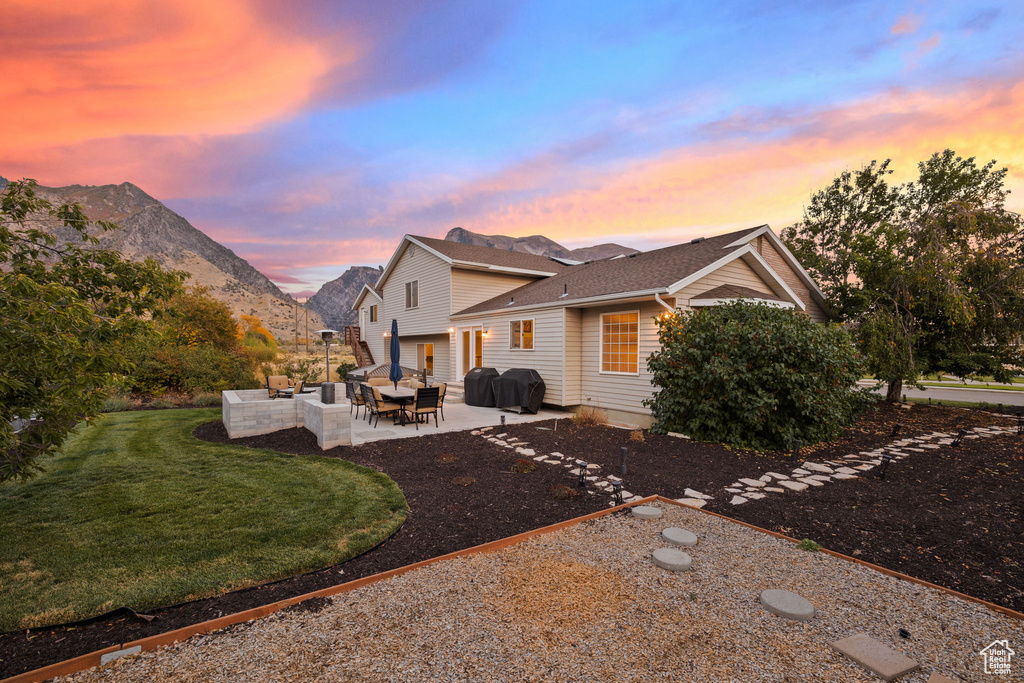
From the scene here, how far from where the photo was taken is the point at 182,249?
62.7 meters

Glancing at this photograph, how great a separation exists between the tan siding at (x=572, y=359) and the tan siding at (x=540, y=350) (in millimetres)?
145

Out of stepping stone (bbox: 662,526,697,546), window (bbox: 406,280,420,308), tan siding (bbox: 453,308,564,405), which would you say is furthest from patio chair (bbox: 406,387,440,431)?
window (bbox: 406,280,420,308)

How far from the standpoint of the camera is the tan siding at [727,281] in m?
9.55

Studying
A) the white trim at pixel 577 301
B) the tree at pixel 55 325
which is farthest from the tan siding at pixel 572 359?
the tree at pixel 55 325

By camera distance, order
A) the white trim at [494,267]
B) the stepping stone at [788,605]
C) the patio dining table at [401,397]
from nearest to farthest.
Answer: the stepping stone at [788,605] < the patio dining table at [401,397] < the white trim at [494,267]

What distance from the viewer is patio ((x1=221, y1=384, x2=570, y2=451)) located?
7367 millimetres

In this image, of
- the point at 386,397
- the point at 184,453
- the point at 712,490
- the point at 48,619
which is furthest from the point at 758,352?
the point at 184,453

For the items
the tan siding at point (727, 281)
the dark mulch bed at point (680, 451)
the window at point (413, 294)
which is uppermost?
the window at point (413, 294)

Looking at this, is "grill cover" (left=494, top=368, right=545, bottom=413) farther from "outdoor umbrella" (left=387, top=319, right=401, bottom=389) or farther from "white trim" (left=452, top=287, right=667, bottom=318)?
"outdoor umbrella" (left=387, top=319, right=401, bottom=389)

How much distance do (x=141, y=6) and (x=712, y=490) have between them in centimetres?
1332

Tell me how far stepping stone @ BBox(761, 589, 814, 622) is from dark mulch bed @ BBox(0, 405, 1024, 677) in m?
1.38

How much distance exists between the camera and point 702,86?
37.7ft

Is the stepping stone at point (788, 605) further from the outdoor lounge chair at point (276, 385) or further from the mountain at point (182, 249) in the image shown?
the mountain at point (182, 249)

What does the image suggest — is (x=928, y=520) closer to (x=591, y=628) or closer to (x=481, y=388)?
(x=591, y=628)
